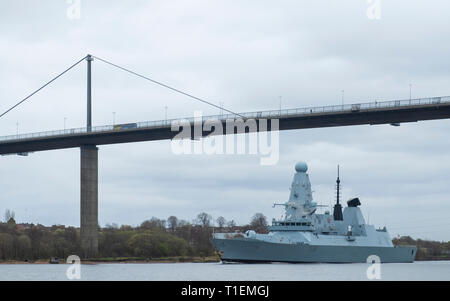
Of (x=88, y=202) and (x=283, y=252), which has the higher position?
(x=88, y=202)

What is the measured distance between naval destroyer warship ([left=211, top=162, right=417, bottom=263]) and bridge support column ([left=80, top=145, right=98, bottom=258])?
17.5m

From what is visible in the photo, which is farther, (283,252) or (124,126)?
(124,126)

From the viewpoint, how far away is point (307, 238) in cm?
8362

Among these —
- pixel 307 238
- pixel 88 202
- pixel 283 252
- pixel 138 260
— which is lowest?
pixel 138 260

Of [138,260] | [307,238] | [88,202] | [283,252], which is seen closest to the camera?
[283,252]

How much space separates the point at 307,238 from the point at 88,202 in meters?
27.7

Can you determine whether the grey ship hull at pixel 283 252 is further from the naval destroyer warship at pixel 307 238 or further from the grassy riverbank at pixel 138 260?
the grassy riverbank at pixel 138 260

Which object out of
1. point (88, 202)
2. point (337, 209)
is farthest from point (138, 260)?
point (337, 209)

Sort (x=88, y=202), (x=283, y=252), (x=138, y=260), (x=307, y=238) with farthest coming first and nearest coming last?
(x=138, y=260), (x=88, y=202), (x=307, y=238), (x=283, y=252)

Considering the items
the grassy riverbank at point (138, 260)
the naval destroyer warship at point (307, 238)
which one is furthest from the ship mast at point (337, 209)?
the grassy riverbank at point (138, 260)

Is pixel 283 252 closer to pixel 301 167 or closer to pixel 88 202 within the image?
pixel 301 167
